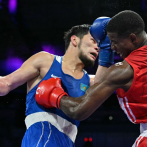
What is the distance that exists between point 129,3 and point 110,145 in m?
4.74

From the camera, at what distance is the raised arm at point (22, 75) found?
6.60 ft

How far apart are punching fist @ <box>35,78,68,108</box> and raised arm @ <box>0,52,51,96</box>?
18 cm

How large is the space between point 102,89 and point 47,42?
5.24m

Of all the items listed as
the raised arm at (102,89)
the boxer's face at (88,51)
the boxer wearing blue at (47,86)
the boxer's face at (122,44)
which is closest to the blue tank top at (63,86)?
the boxer wearing blue at (47,86)

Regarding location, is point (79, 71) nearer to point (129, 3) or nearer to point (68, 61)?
point (68, 61)

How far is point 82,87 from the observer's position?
7.58ft

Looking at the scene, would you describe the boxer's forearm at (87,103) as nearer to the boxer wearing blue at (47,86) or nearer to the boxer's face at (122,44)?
the boxer wearing blue at (47,86)

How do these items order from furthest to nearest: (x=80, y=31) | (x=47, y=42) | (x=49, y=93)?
(x=47, y=42)
(x=80, y=31)
(x=49, y=93)

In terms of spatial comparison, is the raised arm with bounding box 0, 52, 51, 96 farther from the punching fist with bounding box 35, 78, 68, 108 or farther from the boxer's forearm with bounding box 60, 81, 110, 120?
the boxer's forearm with bounding box 60, 81, 110, 120

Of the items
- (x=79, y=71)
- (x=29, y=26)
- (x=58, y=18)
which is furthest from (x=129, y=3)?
(x=79, y=71)

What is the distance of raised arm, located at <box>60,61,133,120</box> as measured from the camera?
1418 millimetres

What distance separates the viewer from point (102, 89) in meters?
1.48

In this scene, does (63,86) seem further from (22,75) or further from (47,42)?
(47,42)

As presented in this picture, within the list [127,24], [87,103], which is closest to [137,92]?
[87,103]
